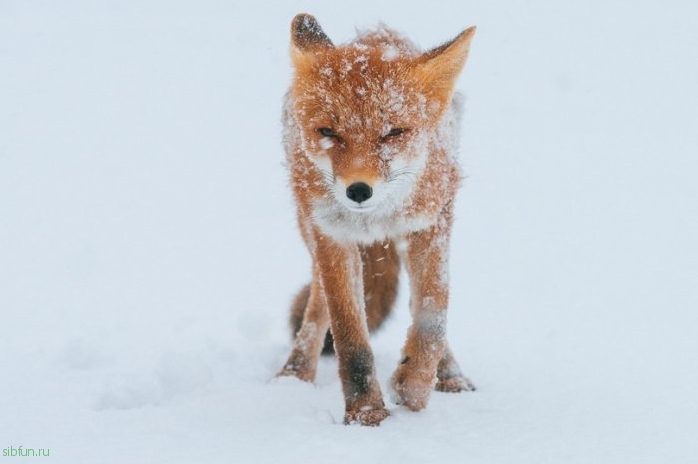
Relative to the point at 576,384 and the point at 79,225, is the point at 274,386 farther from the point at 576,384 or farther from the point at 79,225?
the point at 79,225

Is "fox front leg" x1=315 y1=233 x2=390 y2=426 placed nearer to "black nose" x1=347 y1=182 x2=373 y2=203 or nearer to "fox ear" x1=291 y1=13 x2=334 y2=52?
"black nose" x1=347 y1=182 x2=373 y2=203

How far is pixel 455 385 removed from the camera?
5.17 m

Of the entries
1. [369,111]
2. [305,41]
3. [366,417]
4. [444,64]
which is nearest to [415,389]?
[366,417]

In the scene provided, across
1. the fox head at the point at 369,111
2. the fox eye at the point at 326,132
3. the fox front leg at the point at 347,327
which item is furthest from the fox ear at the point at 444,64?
the fox front leg at the point at 347,327

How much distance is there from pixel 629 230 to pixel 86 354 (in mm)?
7003

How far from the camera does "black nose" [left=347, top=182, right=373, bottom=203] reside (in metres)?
3.72

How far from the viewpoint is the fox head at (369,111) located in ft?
12.6

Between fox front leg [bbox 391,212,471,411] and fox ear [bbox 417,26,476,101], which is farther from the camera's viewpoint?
fox front leg [bbox 391,212,471,411]

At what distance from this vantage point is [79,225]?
9953 mm

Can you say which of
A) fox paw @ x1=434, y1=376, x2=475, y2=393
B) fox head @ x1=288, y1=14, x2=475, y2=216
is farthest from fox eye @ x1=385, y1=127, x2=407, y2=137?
fox paw @ x1=434, y1=376, x2=475, y2=393

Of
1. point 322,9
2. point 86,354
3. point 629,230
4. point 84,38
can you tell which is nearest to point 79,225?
point 86,354

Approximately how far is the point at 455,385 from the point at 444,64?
2015mm

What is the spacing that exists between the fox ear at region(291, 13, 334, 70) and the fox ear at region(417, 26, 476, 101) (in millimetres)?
559

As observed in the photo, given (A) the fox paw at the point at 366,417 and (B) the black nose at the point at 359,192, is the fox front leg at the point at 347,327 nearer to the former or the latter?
(A) the fox paw at the point at 366,417
